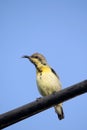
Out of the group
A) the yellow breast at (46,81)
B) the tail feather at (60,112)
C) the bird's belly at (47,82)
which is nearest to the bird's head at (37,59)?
the yellow breast at (46,81)

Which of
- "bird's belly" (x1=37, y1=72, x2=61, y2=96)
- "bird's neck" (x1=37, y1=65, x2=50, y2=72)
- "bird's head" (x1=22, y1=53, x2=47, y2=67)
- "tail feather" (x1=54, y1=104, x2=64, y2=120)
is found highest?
"bird's head" (x1=22, y1=53, x2=47, y2=67)

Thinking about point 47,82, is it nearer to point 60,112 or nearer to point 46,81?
point 46,81

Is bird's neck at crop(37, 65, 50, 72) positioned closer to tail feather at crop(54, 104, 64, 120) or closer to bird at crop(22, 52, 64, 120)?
bird at crop(22, 52, 64, 120)

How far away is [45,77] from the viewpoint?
23.8ft

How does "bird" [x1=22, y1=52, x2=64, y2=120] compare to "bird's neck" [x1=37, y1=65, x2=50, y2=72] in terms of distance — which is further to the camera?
"bird's neck" [x1=37, y1=65, x2=50, y2=72]

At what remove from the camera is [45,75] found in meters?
7.28

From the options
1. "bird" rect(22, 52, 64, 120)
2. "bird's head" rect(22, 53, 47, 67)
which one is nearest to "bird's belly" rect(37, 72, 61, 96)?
"bird" rect(22, 52, 64, 120)

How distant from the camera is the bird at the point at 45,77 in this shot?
23.8 ft

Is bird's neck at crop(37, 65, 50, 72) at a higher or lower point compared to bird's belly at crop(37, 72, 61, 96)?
higher

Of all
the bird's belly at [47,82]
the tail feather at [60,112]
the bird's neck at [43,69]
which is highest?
the bird's neck at [43,69]

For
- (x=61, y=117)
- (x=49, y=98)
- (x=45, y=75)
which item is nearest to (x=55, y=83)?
(x=45, y=75)

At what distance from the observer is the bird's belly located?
285 inches

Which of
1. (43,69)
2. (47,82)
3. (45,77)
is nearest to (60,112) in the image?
(47,82)

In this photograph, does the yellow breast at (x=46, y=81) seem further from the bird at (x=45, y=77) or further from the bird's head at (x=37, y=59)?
the bird's head at (x=37, y=59)
